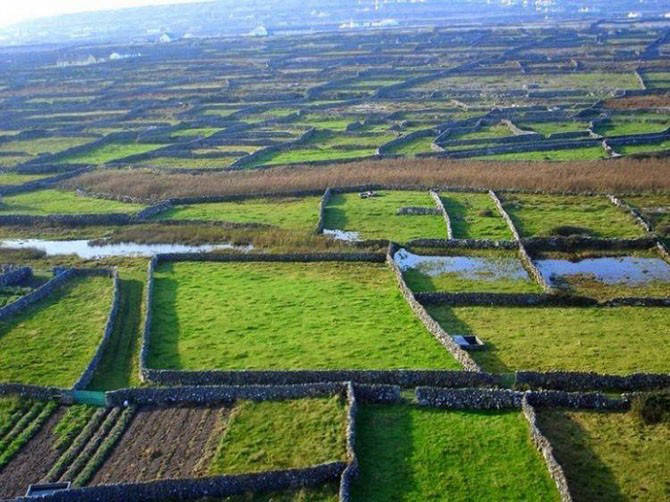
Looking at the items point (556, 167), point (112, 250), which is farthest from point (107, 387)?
point (556, 167)

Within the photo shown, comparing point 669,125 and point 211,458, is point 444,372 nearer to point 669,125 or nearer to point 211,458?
point 211,458

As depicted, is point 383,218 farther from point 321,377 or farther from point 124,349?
point 321,377

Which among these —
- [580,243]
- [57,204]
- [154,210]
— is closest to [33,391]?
[154,210]

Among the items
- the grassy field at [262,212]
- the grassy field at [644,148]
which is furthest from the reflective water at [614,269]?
the grassy field at [644,148]

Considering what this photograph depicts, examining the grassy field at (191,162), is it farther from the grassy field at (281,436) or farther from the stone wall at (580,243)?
the grassy field at (281,436)

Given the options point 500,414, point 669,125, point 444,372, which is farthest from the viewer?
point 669,125

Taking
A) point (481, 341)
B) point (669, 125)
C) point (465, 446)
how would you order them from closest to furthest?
point (465, 446) < point (481, 341) < point (669, 125)
